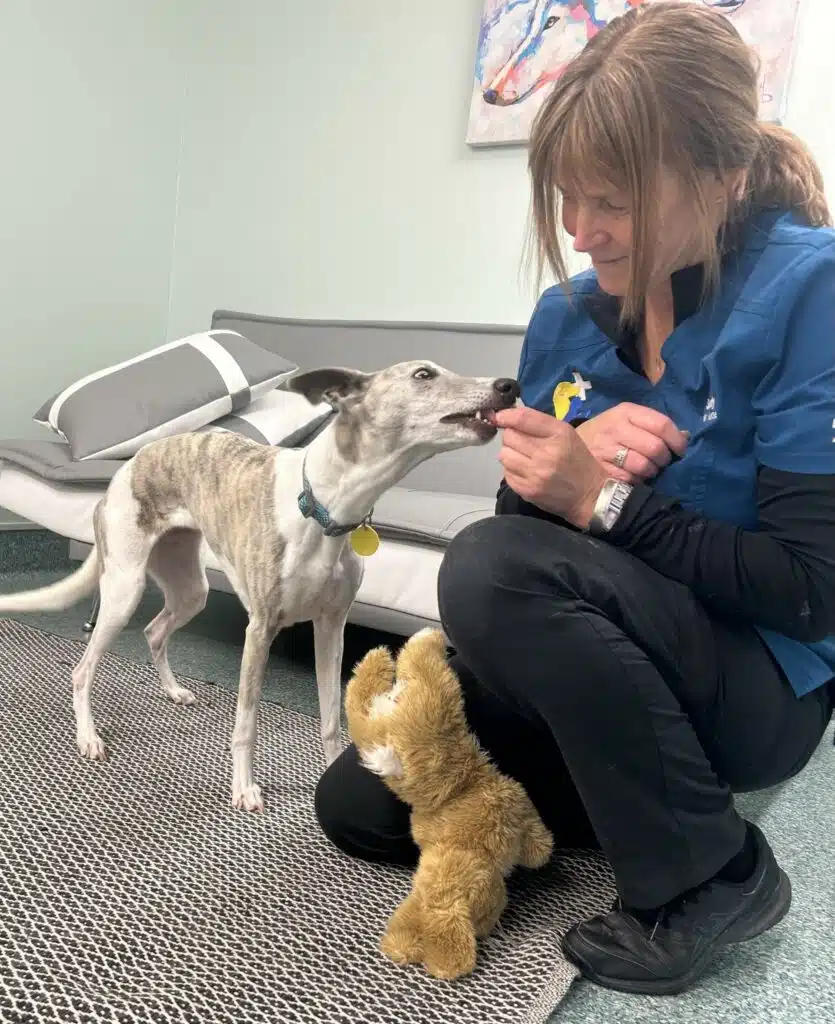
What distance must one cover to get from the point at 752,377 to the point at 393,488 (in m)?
1.46

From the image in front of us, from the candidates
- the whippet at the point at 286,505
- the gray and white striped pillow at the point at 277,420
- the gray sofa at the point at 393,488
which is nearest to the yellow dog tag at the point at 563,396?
the whippet at the point at 286,505

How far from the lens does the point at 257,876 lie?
1.20 metres

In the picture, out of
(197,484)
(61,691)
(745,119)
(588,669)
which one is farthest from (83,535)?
(745,119)

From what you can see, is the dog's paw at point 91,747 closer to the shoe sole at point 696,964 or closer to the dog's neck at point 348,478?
the dog's neck at point 348,478

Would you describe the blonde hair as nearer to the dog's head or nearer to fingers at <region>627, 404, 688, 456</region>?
fingers at <region>627, 404, 688, 456</region>

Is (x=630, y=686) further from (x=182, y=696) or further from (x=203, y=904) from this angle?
(x=182, y=696)

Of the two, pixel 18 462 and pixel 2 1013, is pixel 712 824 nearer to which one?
pixel 2 1013

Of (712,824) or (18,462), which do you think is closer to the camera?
(712,824)

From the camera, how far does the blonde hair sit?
901 mm

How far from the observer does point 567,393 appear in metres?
1.23

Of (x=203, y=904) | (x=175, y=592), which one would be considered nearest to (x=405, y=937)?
(x=203, y=904)

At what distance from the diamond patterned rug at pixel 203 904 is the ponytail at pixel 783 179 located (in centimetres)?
96

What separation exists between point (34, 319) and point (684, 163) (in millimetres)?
2768

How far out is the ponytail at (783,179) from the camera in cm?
103
